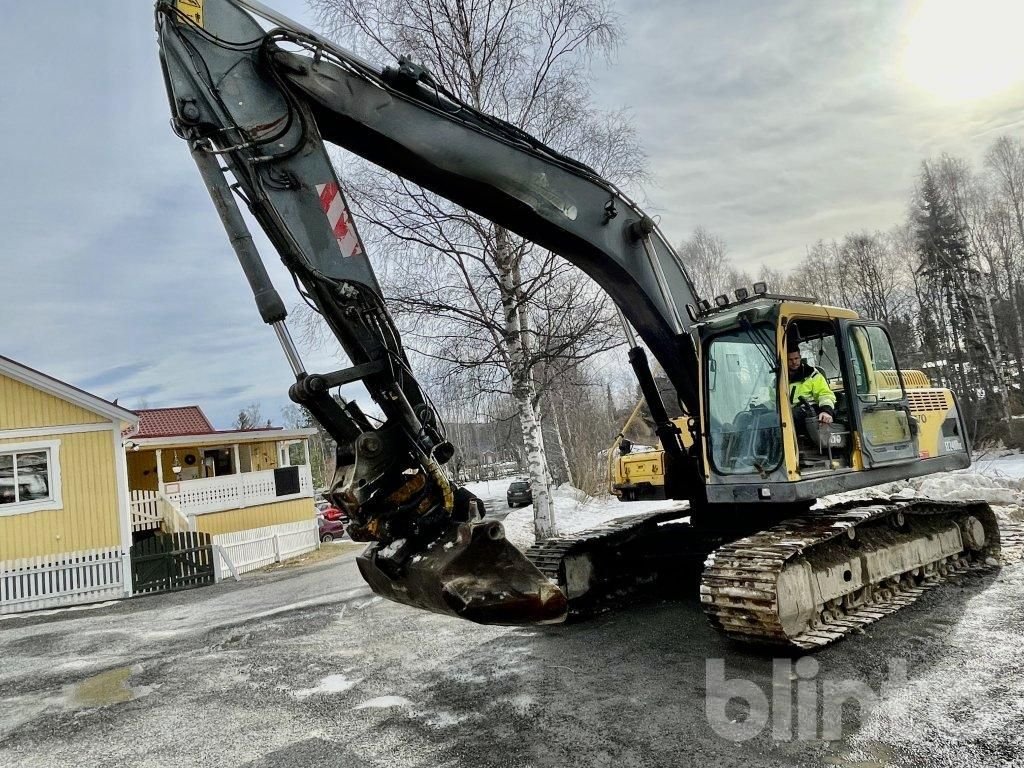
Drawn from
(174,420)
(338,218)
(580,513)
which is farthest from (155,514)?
(338,218)

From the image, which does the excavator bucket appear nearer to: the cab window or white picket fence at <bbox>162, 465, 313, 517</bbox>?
the cab window

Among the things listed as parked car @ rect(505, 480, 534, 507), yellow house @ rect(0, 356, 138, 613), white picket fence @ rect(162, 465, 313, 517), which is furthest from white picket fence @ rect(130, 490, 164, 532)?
parked car @ rect(505, 480, 534, 507)

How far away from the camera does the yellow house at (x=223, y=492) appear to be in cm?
1708

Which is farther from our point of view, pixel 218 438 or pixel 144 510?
pixel 218 438

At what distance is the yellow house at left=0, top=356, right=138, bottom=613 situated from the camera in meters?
13.6

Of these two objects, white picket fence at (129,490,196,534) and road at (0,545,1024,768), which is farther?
white picket fence at (129,490,196,534)

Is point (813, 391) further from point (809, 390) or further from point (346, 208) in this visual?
point (346, 208)

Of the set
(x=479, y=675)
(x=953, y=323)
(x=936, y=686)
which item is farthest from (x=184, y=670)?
(x=953, y=323)

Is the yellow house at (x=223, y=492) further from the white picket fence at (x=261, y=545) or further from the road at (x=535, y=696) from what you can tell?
the road at (x=535, y=696)

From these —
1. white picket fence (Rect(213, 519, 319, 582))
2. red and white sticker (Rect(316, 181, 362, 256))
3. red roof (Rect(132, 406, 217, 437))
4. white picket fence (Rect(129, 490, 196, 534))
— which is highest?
red roof (Rect(132, 406, 217, 437))

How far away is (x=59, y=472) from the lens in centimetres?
1397

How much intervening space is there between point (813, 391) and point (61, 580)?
13013 millimetres

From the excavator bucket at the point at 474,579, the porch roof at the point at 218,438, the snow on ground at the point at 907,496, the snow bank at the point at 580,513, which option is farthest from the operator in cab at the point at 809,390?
the porch roof at the point at 218,438

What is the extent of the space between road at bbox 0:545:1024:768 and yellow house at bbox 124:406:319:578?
861 centimetres
